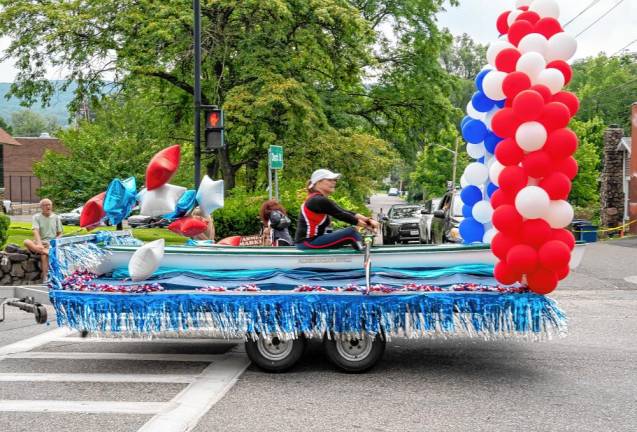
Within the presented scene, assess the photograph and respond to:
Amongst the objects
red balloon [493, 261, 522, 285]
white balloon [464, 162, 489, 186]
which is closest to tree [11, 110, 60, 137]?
white balloon [464, 162, 489, 186]

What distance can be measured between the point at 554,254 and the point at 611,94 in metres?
69.9

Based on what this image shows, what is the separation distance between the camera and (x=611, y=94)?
7056cm

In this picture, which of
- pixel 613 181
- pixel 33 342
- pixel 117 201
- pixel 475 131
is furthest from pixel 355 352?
pixel 613 181

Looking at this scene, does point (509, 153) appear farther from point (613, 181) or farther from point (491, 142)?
point (613, 181)

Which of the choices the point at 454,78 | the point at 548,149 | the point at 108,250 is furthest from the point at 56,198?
the point at 548,149

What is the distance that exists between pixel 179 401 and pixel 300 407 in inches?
43.0

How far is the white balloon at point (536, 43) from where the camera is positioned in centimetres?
711

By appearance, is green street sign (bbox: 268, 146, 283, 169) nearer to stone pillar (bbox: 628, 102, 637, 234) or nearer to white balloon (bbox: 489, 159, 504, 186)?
white balloon (bbox: 489, 159, 504, 186)

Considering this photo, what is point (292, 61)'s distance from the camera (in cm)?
2206

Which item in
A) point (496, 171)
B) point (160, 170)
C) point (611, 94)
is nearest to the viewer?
point (496, 171)

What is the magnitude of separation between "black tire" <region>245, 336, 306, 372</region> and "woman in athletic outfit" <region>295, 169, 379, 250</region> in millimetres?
1065

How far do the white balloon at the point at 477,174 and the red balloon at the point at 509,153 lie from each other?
6.01 feet

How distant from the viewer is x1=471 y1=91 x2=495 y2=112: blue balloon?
8.62 m

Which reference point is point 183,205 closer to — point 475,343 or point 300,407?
point 300,407
